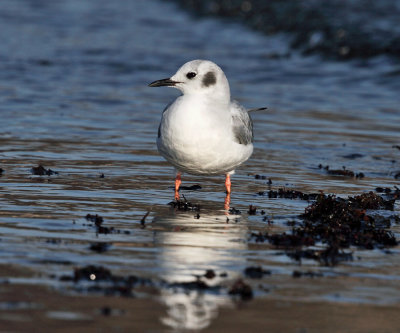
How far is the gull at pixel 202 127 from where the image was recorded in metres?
8.75

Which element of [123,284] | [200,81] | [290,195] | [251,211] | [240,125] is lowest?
[123,284]

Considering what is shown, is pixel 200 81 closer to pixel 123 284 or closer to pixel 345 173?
pixel 345 173

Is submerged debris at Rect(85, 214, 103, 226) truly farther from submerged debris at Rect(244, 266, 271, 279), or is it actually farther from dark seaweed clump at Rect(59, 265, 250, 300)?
submerged debris at Rect(244, 266, 271, 279)

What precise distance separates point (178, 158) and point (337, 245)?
221cm

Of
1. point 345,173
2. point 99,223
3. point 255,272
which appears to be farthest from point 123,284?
point 345,173

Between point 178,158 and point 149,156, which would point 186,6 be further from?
A: point 178,158

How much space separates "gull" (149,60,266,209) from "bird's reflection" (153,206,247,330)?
1.99ft

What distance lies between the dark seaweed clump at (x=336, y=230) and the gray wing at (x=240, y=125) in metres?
1.14

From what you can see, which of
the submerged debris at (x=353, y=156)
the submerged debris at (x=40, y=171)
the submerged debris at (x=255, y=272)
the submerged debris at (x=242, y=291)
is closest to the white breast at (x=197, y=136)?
the submerged debris at (x=40, y=171)

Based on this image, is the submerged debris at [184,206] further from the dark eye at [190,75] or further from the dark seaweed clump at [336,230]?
the dark eye at [190,75]

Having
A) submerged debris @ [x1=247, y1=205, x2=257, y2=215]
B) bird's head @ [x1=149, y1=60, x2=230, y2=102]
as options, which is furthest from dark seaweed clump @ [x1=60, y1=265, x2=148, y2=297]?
bird's head @ [x1=149, y1=60, x2=230, y2=102]

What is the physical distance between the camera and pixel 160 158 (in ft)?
38.5

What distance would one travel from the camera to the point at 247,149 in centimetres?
966

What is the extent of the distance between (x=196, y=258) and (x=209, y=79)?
2.78 metres
